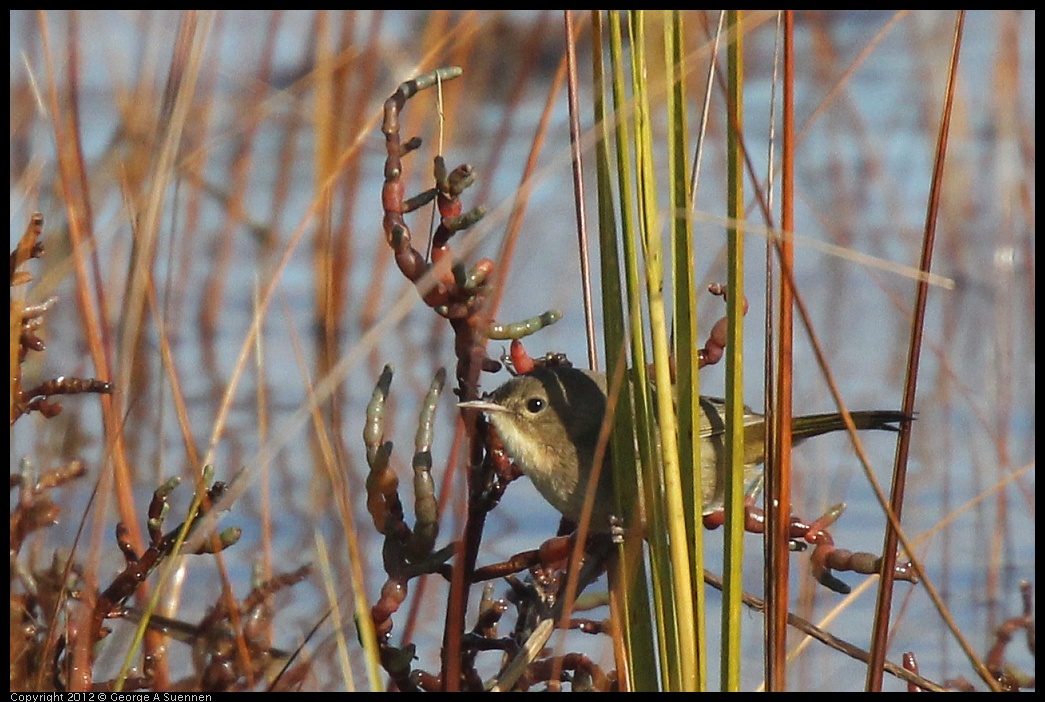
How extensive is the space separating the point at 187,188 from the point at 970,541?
8.69 feet

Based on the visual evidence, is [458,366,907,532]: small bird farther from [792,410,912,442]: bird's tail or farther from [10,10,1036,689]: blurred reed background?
[10,10,1036,689]: blurred reed background

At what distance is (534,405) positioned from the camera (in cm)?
316

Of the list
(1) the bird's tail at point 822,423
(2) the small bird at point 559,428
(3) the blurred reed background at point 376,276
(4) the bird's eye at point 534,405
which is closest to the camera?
(3) the blurred reed background at point 376,276

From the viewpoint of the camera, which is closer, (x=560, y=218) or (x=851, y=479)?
(x=851, y=479)

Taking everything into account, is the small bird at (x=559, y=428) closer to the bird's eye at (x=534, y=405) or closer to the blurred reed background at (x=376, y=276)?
the bird's eye at (x=534, y=405)

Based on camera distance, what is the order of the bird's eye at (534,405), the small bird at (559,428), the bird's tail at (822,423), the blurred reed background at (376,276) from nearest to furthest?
the blurred reed background at (376,276) < the bird's tail at (822,423) < the small bird at (559,428) < the bird's eye at (534,405)

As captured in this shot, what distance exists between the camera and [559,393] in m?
3.15

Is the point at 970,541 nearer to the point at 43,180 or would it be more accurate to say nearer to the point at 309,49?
the point at 309,49

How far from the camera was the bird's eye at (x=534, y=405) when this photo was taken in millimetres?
3146

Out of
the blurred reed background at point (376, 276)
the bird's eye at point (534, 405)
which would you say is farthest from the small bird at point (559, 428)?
the blurred reed background at point (376, 276)

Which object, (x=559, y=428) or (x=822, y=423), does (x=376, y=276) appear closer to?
(x=559, y=428)

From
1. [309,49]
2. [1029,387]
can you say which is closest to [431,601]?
[309,49]

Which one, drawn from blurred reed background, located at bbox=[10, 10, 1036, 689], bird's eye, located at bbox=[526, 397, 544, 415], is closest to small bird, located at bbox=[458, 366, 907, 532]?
bird's eye, located at bbox=[526, 397, 544, 415]

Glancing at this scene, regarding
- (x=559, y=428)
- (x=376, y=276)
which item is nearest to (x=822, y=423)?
(x=559, y=428)
